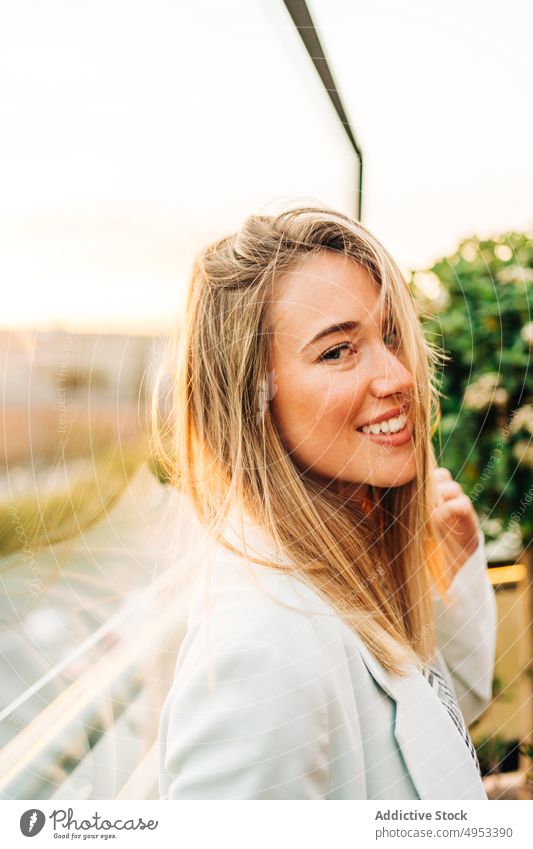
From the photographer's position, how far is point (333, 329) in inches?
21.8

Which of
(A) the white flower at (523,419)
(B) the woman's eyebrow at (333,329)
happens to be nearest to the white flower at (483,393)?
(A) the white flower at (523,419)

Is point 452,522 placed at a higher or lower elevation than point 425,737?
higher

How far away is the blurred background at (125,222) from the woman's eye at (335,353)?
0.13 meters

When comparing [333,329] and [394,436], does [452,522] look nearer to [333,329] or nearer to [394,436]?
[394,436]

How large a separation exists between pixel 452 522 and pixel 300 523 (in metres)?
0.20

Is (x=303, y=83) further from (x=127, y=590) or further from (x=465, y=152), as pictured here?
(x=127, y=590)

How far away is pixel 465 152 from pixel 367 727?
1.76ft

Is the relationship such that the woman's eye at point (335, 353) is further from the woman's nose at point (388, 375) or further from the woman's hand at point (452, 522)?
the woman's hand at point (452, 522)

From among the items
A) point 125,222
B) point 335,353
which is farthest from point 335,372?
point 125,222

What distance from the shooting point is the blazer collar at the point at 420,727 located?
54 cm

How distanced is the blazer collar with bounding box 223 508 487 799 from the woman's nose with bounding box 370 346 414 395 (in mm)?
162

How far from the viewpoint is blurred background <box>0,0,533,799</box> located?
1.99 feet

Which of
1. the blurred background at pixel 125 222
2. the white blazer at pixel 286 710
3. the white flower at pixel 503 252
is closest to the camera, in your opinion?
the white blazer at pixel 286 710

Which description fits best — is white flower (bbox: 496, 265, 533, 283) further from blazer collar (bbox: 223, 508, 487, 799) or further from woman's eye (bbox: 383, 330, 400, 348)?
blazer collar (bbox: 223, 508, 487, 799)
